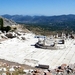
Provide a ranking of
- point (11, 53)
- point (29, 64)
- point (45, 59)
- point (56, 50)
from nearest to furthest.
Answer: point (29, 64)
point (45, 59)
point (11, 53)
point (56, 50)

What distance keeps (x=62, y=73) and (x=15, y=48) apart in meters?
9.64

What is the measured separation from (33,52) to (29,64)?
3839 mm

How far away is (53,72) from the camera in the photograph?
44.0ft

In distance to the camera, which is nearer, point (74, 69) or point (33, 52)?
point (74, 69)

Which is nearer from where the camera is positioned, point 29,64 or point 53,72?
point 53,72

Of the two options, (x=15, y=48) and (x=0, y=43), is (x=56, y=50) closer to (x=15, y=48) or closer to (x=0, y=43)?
(x=15, y=48)

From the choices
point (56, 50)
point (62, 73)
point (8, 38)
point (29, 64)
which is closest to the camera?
point (62, 73)

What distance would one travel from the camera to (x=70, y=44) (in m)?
24.5

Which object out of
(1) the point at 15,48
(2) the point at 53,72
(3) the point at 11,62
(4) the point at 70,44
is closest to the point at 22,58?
(3) the point at 11,62

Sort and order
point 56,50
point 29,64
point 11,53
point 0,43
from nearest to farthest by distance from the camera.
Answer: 1. point 29,64
2. point 11,53
3. point 56,50
4. point 0,43

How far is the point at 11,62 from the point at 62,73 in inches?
210

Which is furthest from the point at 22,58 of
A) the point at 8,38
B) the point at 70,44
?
the point at 8,38

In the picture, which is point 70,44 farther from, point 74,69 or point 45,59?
point 74,69

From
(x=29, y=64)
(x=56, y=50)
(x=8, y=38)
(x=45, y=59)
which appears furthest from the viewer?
(x=8, y=38)
